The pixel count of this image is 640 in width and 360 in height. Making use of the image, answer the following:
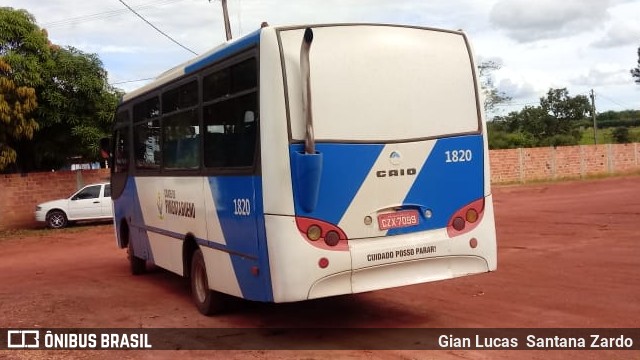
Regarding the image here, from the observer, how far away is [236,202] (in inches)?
263

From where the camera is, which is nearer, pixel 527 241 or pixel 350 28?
pixel 350 28

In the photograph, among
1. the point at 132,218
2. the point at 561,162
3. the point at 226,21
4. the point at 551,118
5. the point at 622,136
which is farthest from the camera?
the point at 551,118

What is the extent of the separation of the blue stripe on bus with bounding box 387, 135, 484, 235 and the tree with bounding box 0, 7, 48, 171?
17.7 m

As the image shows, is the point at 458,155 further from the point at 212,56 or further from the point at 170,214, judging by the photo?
the point at 170,214

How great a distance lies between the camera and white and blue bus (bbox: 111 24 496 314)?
604 cm

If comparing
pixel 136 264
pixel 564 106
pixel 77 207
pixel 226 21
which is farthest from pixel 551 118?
pixel 136 264

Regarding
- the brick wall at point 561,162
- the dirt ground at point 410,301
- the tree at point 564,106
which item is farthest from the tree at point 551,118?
the dirt ground at point 410,301

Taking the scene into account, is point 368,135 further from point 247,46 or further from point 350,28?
point 247,46

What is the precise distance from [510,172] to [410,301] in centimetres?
2931

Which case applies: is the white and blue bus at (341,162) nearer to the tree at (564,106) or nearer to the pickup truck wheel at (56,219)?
the pickup truck wheel at (56,219)

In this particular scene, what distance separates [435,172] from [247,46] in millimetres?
2221

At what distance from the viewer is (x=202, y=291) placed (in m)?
8.17

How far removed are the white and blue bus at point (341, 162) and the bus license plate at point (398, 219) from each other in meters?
0.02

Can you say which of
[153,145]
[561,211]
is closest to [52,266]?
[153,145]
